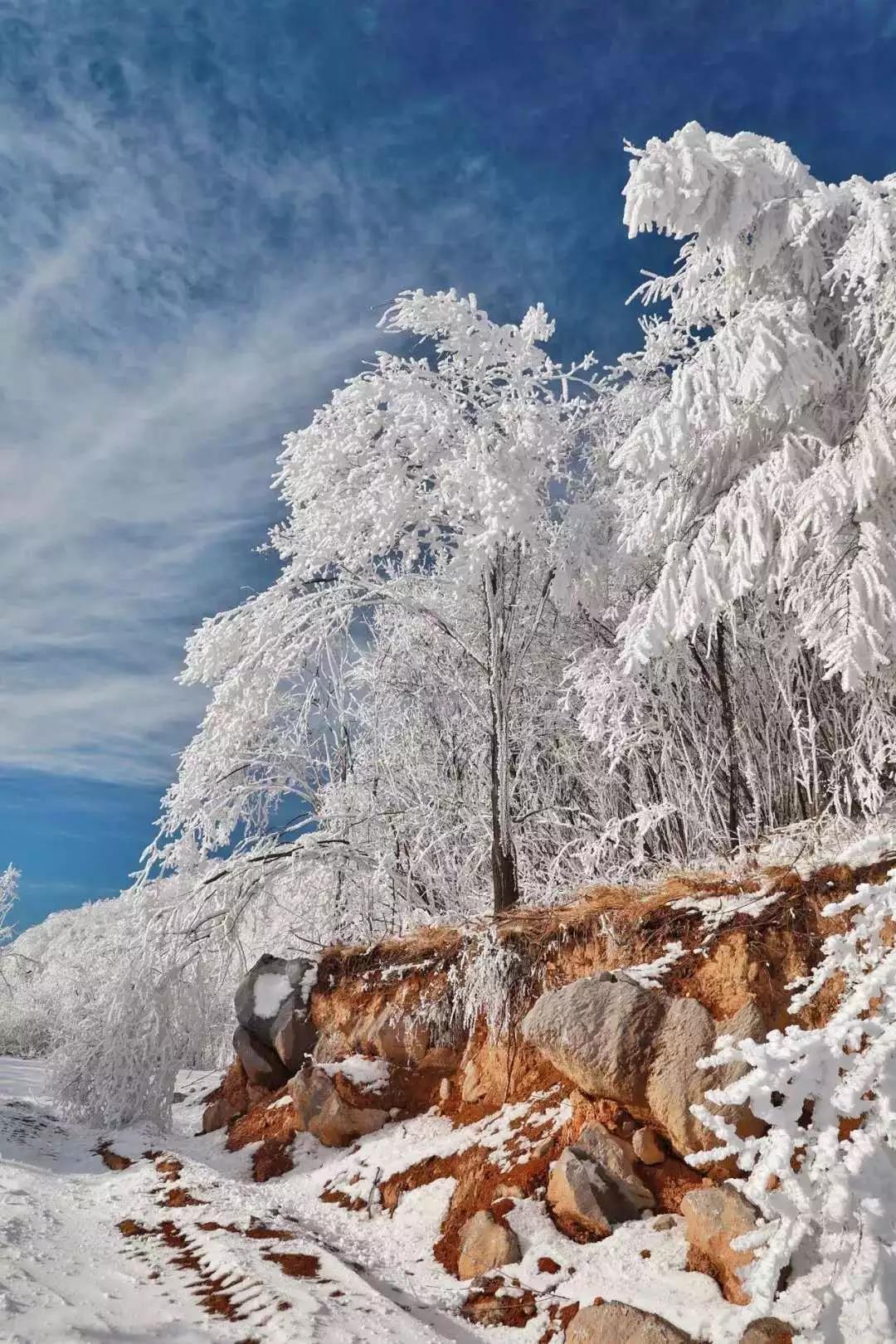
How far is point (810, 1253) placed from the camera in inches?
164

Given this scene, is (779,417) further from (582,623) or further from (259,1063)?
(259,1063)

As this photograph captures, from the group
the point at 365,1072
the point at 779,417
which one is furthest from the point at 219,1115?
the point at 779,417

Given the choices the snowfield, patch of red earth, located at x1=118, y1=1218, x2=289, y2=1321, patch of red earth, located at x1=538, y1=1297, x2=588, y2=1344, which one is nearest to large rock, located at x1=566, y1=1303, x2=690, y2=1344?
patch of red earth, located at x1=538, y1=1297, x2=588, y2=1344

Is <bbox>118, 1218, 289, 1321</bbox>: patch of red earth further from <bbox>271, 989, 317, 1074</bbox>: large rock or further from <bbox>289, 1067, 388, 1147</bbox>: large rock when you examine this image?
<bbox>271, 989, 317, 1074</bbox>: large rock

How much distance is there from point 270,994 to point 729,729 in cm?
633

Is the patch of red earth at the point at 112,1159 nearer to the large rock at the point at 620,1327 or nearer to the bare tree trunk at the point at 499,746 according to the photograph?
the bare tree trunk at the point at 499,746

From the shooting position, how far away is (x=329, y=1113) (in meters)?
7.88

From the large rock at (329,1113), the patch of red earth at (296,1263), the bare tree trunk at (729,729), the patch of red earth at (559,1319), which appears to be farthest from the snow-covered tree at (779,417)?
A: the large rock at (329,1113)

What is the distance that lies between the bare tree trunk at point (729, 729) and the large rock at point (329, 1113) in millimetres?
4062

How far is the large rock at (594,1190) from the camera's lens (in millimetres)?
4836

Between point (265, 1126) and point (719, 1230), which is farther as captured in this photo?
point (265, 1126)

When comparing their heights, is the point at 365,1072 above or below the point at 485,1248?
above

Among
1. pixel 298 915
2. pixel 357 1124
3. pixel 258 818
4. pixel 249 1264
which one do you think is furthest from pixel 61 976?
pixel 249 1264

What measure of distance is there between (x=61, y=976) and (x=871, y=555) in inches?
1321
